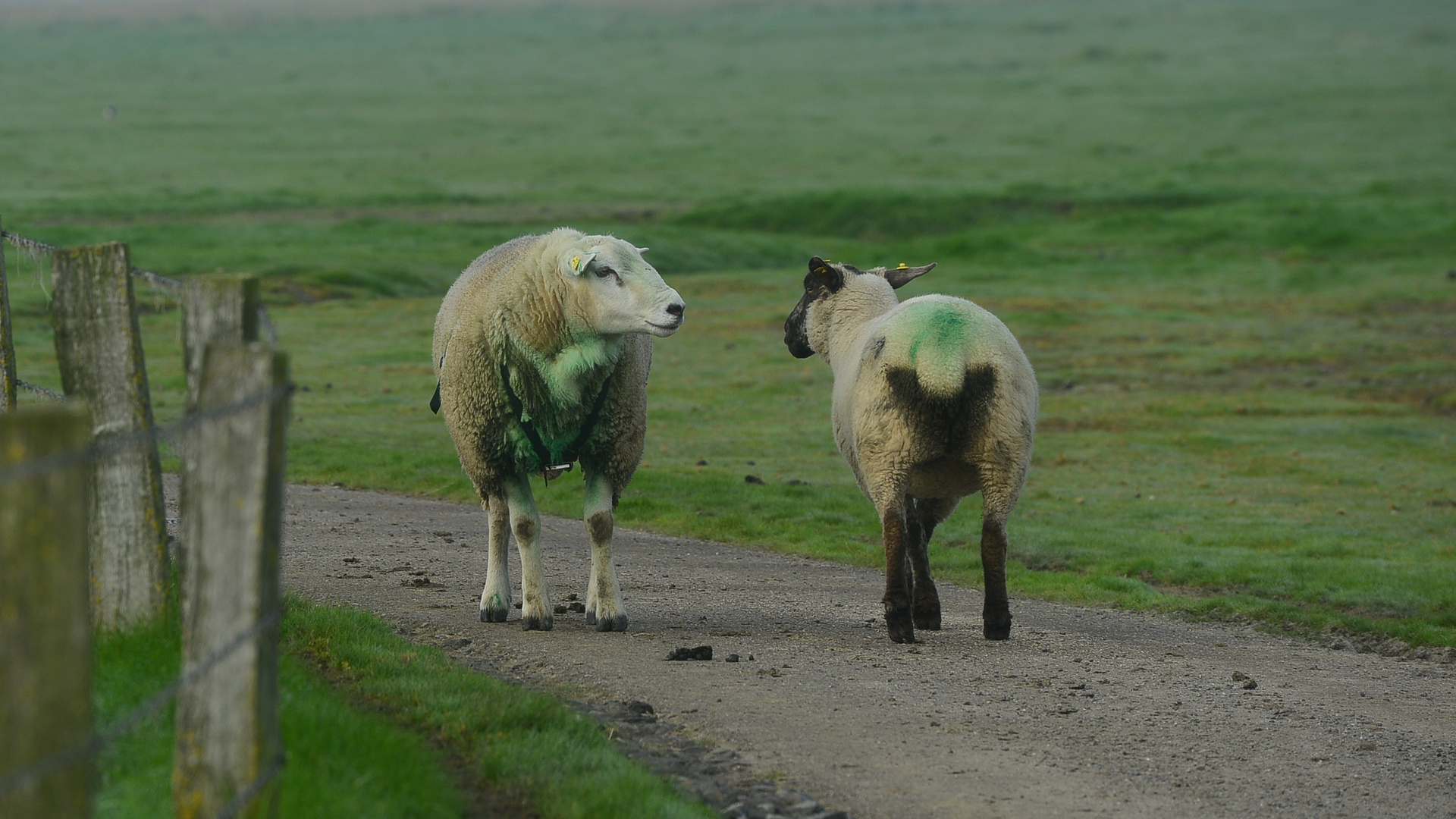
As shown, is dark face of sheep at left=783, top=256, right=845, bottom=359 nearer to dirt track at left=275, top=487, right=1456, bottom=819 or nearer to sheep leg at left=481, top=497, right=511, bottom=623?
dirt track at left=275, top=487, right=1456, bottom=819

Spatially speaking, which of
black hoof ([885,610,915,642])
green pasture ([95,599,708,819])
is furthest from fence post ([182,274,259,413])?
black hoof ([885,610,915,642])

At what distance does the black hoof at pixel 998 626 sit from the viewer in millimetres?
10344

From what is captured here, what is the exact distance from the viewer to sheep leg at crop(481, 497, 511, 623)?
10164 millimetres

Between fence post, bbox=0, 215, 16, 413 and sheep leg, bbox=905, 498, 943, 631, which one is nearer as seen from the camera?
fence post, bbox=0, 215, 16, 413

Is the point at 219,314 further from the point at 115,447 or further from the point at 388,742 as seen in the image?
the point at 388,742

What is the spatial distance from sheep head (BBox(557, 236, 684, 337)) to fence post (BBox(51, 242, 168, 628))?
344cm

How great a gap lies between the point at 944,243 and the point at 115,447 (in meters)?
49.8

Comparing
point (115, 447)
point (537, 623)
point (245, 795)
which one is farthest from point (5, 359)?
point (115, 447)

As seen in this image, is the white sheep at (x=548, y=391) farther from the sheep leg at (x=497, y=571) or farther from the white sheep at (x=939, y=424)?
the white sheep at (x=939, y=424)

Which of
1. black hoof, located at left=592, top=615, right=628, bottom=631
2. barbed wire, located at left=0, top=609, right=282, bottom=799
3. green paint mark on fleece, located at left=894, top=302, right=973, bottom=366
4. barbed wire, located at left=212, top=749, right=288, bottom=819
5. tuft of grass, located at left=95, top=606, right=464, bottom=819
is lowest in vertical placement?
black hoof, located at left=592, top=615, right=628, bottom=631

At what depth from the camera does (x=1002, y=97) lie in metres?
120

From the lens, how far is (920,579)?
1082 cm

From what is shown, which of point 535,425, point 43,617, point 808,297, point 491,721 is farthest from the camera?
point 808,297

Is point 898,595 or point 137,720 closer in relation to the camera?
point 137,720
